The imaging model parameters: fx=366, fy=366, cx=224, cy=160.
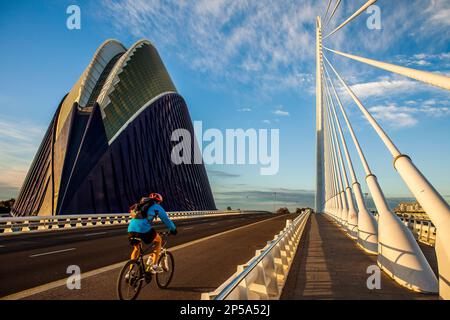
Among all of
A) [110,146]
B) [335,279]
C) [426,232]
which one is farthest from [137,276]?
[110,146]

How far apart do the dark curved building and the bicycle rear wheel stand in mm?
35034

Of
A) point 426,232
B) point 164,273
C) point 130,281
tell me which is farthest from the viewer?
point 426,232

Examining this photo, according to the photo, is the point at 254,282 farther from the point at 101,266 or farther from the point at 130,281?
the point at 101,266

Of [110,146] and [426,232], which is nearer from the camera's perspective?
[426,232]

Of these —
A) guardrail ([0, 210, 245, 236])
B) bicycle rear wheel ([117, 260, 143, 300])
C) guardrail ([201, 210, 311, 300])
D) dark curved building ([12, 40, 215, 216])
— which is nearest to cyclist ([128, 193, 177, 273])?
bicycle rear wheel ([117, 260, 143, 300])

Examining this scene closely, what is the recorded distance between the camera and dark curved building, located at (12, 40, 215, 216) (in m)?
41.4

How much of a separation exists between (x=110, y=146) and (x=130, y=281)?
1622 inches

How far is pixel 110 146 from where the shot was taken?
4550 centimetres

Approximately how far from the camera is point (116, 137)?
47094mm

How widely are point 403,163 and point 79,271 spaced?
7.90 m

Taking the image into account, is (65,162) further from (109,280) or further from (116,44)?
(109,280)

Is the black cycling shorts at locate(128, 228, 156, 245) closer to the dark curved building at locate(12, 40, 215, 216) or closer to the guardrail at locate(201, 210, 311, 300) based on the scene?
the guardrail at locate(201, 210, 311, 300)
